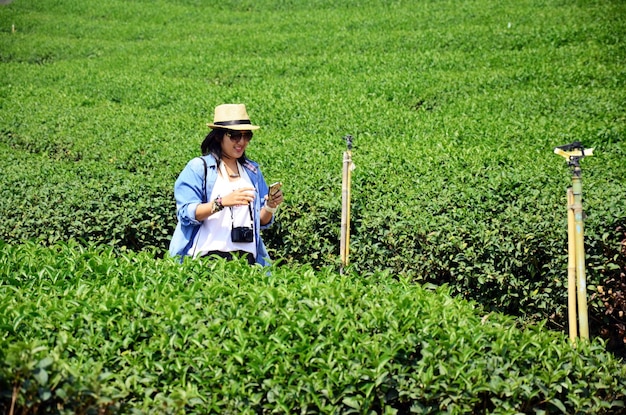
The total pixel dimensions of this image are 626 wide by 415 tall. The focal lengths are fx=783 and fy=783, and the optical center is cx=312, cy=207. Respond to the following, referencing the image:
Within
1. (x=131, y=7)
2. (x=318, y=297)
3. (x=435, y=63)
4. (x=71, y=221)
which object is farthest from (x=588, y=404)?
(x=131, y=7)

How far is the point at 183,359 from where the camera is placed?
3.65 metres

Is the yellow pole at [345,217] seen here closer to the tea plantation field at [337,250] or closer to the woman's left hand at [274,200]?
the tea plantation field at [337,250]

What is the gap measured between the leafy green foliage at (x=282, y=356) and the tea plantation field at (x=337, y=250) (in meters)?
0.01

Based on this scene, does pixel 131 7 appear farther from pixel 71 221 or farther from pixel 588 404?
pixel 588 404

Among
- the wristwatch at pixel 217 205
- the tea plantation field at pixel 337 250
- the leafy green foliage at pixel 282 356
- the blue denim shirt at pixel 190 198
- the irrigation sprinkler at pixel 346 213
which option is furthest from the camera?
the irrigation sprinkler at pixel 346 213

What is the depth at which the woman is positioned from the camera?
5.35m

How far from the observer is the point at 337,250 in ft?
23.5

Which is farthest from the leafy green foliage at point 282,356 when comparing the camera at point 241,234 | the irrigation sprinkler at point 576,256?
the camera at point 241,234

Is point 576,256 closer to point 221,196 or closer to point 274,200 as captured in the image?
point 274,200

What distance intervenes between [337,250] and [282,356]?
11.7 feet

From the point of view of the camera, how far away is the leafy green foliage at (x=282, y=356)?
3.45 m

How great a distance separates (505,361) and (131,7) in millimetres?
30904

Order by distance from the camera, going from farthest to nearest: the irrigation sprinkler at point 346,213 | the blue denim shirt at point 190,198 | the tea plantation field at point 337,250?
the irrigation sprinkler at point 346,213 → the blue denim shirt at point 190,198 → the tea plantation field at point 337,250

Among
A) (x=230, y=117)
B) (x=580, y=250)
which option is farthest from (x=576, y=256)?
(x=230, y=117)
